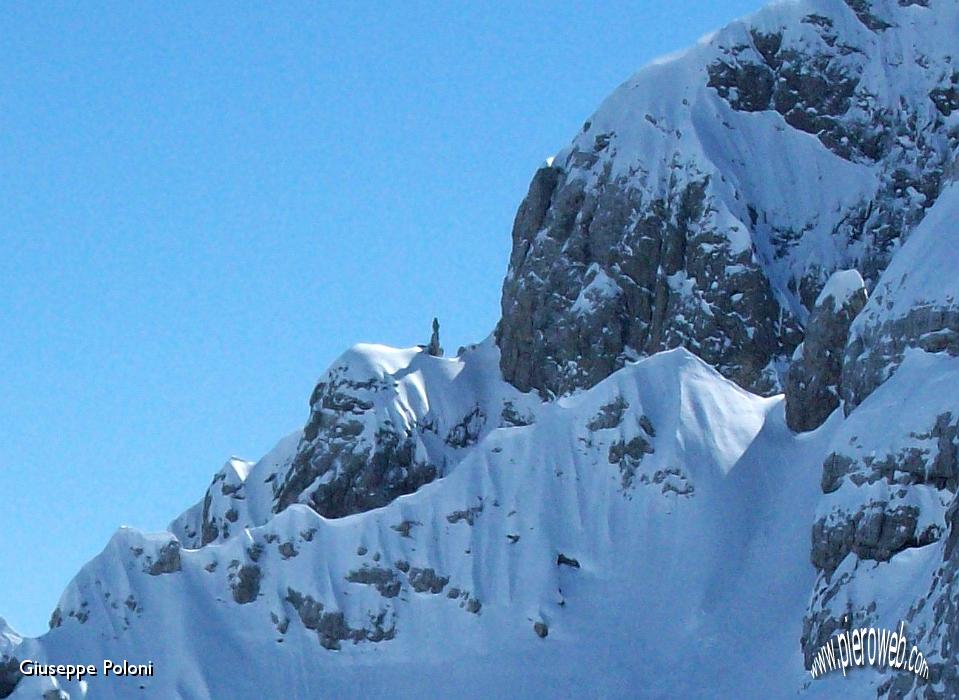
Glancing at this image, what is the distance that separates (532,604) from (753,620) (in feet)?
58.3

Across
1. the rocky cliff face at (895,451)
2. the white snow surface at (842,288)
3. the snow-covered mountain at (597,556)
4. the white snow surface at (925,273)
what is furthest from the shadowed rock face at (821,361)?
the white snow surface at (925,273)

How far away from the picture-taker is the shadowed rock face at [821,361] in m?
181

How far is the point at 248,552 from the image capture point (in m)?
192

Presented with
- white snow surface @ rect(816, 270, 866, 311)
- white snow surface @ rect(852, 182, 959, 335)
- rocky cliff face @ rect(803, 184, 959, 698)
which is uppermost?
white snow surface @ rect(816, 270, 866, 311)

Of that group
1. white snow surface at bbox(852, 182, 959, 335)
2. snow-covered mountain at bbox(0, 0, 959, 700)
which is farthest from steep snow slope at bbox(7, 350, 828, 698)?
white snow surface at bbox(852, 182, 959, 335)

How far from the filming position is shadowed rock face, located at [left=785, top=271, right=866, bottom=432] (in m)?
181

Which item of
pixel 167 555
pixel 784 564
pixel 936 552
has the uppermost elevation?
pixel 167 555

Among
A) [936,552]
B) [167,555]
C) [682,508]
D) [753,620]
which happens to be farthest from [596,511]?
[936,552]

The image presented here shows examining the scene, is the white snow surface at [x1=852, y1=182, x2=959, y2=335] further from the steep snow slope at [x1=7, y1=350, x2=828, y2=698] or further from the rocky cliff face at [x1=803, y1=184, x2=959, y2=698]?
the steep snow slope at [x1=7, y1=350, x2=828, y2=698]

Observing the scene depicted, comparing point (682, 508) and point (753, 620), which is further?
point (682, 508)

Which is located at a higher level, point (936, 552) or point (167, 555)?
point (167, 555)

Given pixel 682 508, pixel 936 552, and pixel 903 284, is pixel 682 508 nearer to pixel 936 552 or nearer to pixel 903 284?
pixel 903 284

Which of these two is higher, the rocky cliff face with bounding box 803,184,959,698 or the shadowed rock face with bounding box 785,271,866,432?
the shadowed rock face with bounding box 785,271,866,432

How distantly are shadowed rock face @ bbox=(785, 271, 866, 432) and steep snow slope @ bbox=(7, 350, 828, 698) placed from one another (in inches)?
103
